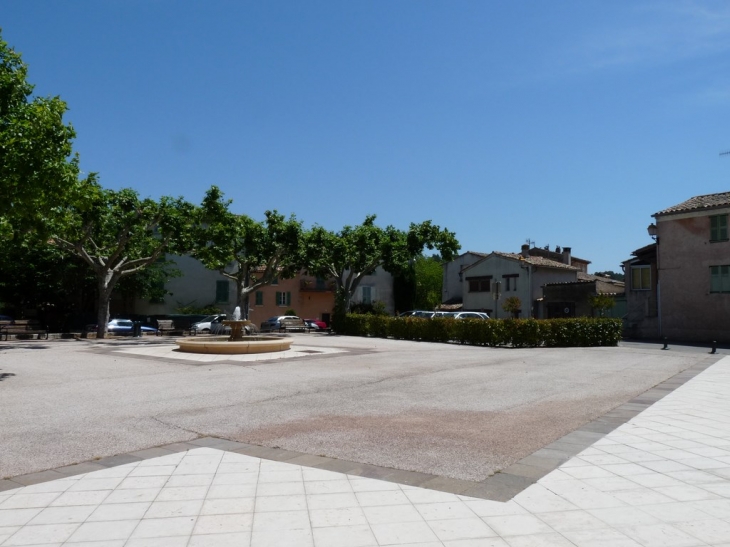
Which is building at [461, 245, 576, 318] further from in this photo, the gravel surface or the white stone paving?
the white stone paving

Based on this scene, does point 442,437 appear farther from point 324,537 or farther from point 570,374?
point 570,374

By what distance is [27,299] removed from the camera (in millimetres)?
35781

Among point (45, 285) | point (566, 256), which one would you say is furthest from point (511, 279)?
point (45, 285)

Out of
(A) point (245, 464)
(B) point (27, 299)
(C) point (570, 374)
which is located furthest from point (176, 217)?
(A) point (245, 464)

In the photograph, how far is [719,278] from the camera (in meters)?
29.4

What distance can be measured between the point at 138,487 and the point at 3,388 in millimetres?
7566

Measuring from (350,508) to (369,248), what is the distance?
102 feet

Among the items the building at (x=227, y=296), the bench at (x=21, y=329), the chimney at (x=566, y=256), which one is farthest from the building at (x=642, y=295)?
the bench at (x=21, y=329)

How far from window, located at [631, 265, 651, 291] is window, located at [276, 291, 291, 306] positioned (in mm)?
27297

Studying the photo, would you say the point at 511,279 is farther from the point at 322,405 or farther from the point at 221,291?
the point at 322,405

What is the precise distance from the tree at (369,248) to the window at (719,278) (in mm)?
13297

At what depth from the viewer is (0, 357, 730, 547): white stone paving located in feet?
12.6

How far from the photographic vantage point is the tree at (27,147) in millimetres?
12508

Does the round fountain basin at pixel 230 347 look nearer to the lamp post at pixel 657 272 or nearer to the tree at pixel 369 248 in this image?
the tree at pixel 369 248
